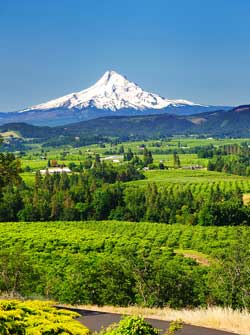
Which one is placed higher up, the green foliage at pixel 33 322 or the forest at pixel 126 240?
the green foliage at pixel 33 322

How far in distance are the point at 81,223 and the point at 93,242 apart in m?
32.6

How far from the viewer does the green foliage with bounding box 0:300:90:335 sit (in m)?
11.8

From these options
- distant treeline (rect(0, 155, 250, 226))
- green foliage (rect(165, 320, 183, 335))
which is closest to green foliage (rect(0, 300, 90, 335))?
green foliage (rect(165, 320, 183, 335))

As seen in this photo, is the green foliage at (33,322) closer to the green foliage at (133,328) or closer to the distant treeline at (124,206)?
the green foliage at (133,328)

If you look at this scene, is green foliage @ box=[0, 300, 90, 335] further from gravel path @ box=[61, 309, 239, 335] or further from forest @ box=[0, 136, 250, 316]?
forest @ box=[0, 136, 250, 316]

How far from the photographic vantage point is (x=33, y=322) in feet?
41.2

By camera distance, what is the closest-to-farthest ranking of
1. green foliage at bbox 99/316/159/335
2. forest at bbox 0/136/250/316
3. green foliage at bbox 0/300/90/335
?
green foliage at bbox 99/316/159/335 → green foliage at bbox 0/300/90/335 → forest at bbox 0/136/250/316

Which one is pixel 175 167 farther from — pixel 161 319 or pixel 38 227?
pixel 161 319

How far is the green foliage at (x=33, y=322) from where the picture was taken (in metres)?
11.8

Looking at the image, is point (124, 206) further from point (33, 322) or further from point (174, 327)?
point (174, 327)

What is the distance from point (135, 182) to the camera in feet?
495

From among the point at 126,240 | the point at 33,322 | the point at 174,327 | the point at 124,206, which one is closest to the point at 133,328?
the point at 174,327

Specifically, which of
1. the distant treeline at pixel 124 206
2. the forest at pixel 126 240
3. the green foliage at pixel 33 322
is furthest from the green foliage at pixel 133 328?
the distant treeline at pixel 124 206

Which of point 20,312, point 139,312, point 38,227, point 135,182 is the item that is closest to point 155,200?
point 38,227
